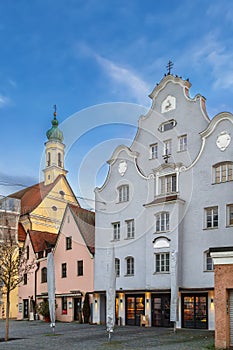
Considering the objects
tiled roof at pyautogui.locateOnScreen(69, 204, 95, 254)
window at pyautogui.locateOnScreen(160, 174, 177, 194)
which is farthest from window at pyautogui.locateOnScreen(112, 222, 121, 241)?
window at pyautogui.locateOnScreen(160, 174, 177, 194)

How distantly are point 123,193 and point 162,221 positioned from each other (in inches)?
189

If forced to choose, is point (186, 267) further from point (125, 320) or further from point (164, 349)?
point (164, 349)

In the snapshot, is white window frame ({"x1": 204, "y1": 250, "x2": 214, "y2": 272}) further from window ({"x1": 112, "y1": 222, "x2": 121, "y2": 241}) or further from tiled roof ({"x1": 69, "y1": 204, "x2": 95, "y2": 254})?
tiled roof ({"x1": 69, "y1": 204, "x2": 95, "y2": 254})

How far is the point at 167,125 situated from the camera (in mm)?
34281

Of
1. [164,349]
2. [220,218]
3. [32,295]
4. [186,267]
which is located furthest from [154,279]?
[32,295]

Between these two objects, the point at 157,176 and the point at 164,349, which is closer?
the point at 164,349

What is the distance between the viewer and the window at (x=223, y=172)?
29.5m

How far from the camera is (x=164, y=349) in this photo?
62.0ft

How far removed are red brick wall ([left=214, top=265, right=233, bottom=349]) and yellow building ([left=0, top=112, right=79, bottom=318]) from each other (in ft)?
107

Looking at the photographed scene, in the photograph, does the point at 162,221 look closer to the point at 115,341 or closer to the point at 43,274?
the point at 115,341

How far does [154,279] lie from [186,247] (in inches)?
122

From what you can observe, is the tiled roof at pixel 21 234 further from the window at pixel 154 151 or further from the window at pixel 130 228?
the window at pixel 154 151

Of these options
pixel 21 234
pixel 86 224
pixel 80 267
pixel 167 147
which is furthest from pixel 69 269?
pixel 21 234

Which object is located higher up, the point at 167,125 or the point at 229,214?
the point at 167,125
